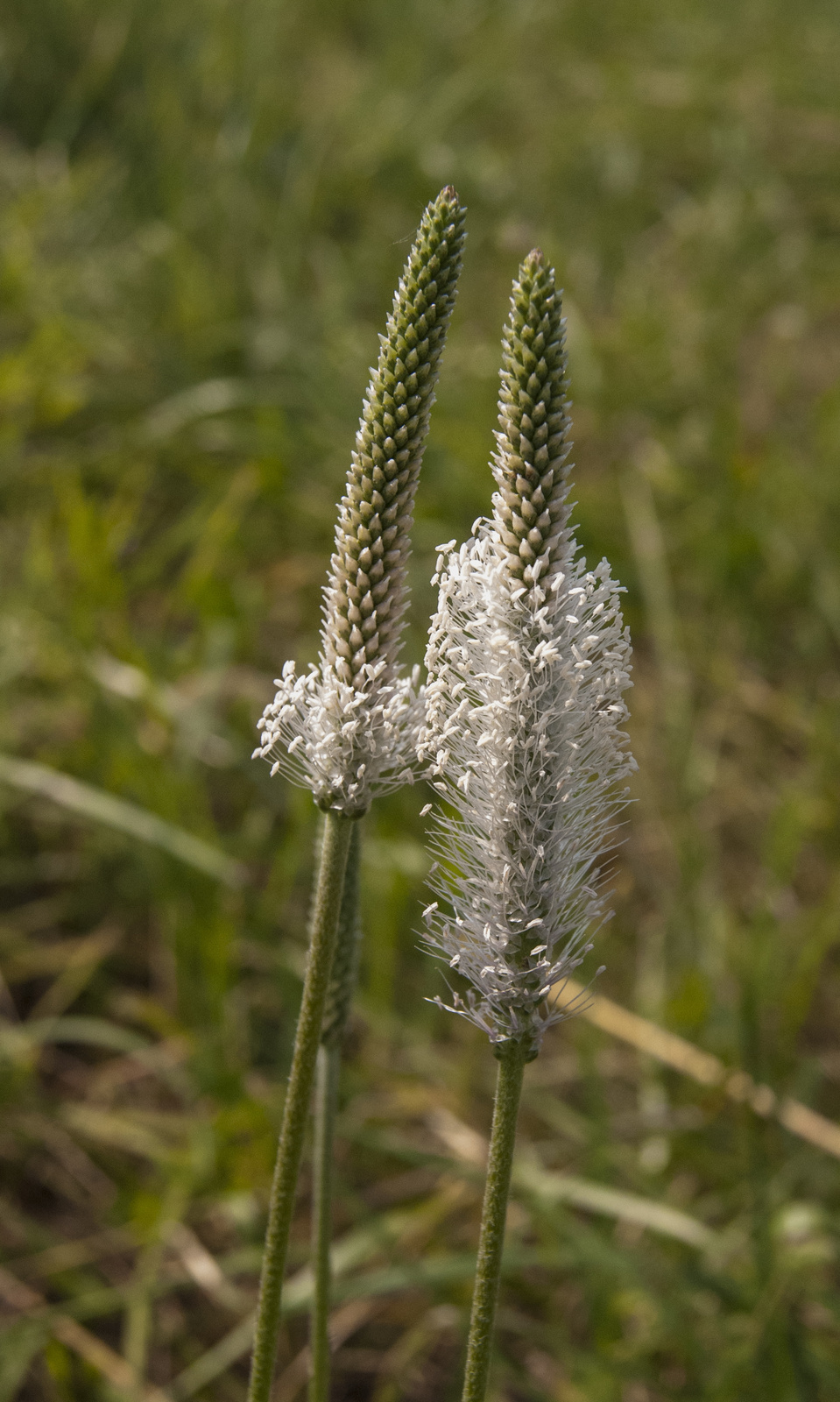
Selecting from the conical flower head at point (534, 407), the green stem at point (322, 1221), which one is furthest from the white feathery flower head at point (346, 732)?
the green stem at point (322, 1221)

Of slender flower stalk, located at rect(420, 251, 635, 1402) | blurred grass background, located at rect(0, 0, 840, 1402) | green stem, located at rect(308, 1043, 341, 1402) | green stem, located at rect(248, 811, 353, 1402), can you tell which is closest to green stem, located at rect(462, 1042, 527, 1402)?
slender flower stalk, located at rect(420, 251, 635, 1402)

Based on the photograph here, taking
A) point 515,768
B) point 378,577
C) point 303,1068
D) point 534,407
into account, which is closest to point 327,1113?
point 303,1068

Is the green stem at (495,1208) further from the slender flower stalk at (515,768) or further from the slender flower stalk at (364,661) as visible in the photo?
the slender flower stalk at (364,661)

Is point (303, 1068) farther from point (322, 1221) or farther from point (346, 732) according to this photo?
point (322, 1221)

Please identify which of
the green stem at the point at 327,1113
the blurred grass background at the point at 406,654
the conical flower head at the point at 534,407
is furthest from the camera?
the blurred grass background at the point at 406,654

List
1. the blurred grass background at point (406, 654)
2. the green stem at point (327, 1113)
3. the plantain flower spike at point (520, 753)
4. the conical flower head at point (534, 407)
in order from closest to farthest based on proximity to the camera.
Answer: the conical flower head at point (534, 407)
the plantain flower spike at point (520, 753)
the green stem at point (327, 1113)
the blurred grass background at point (406, 654)

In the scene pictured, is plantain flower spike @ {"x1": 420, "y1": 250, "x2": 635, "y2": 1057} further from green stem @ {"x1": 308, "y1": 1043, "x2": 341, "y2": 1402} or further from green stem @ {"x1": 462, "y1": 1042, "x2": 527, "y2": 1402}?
green stem @ {"x1": 308, "y1": 1043, "x2": 341, "y2": 1402}

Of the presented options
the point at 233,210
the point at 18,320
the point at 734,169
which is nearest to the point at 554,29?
the point at 734,169
